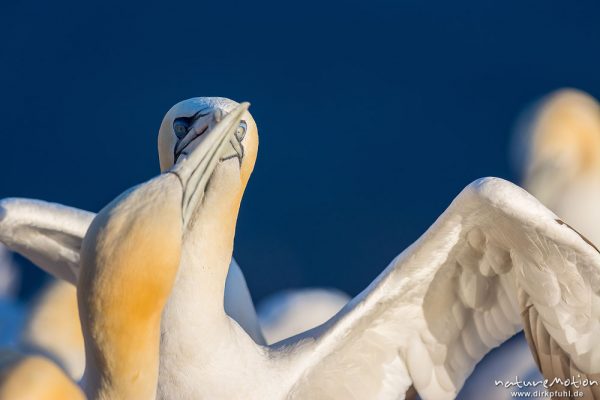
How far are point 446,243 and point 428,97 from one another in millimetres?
3305

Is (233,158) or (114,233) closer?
(114,233)

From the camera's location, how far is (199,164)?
11.0 ft

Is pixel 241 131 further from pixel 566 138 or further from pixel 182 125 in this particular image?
pixel 566 138

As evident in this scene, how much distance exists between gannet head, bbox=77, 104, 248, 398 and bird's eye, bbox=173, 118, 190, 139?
1029mm

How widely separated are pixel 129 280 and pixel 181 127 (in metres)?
1.31

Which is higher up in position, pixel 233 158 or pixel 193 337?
pixel 233 158

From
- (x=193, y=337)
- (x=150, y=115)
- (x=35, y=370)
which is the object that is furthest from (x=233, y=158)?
(x=150, y=115)

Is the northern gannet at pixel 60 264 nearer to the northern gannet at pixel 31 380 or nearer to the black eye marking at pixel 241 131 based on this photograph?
the black eye marking at pixel 241 131

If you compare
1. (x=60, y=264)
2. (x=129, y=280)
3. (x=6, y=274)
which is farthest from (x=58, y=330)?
(x=129, y=280)

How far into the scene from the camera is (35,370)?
8.87 feet

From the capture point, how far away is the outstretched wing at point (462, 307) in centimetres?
404

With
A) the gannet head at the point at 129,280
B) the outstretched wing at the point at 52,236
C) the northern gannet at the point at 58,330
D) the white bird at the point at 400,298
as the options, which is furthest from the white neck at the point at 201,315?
the gannet head at the point at 129,280

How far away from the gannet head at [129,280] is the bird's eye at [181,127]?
1.03m

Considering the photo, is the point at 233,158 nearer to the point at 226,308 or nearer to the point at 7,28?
the point at 226,308
